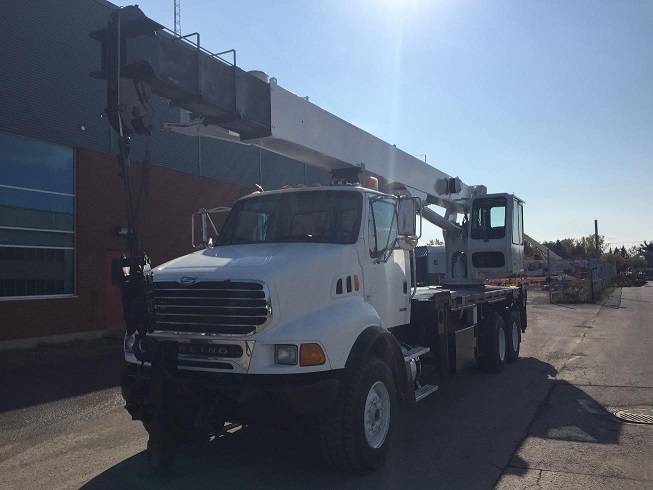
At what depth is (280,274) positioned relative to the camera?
16.3 ft

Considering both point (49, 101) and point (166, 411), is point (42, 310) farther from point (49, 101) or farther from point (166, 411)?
point (166, 411)

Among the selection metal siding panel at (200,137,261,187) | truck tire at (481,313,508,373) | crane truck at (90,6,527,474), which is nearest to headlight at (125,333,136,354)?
crane truck at (90,6,527,474)

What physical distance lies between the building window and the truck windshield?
10143 mm

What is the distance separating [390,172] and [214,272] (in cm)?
491

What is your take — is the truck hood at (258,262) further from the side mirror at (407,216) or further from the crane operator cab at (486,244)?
the crane operator cab at (486,244)

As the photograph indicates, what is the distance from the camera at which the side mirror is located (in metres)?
6.29

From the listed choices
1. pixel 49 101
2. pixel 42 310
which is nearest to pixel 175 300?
pixel 42 310

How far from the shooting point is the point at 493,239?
477 inches

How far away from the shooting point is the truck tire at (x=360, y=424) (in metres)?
4.98

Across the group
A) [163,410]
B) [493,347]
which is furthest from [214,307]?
[493,347]

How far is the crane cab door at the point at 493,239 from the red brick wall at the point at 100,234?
310 inches

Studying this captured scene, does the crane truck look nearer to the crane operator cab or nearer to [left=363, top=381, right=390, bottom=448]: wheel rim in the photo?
[left=363, top=381, right=390, bottom=448]: wheel rim

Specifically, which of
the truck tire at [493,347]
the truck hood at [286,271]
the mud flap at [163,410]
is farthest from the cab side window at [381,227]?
the truck tire at [493,347]

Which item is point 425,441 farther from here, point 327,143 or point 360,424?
point 327,143
